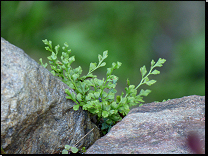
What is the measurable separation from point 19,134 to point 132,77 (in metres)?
2.26

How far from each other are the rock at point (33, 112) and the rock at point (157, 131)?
9.2 inches

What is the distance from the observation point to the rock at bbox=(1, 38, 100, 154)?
92 cm

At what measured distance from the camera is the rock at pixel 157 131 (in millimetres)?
932

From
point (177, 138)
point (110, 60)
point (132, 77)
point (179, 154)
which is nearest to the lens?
point (179, 154)

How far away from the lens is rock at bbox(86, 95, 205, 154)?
0.93 metres

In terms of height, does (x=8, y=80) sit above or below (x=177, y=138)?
above

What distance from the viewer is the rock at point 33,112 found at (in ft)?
3.03

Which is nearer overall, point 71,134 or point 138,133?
point 138,133

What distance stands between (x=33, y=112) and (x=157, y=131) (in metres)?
0.56

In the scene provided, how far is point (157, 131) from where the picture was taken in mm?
1039

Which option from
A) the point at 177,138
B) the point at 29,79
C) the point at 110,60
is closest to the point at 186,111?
→ the point at 177,138

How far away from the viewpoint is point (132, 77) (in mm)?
3111

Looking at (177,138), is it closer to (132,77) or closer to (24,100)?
(24,100)

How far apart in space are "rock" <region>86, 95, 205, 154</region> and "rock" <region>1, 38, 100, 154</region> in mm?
233
